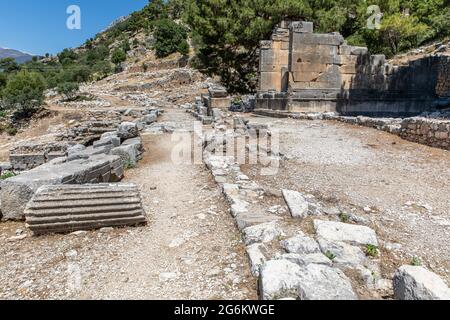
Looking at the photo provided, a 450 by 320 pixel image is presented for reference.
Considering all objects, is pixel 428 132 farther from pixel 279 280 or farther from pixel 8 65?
pixel 8 65

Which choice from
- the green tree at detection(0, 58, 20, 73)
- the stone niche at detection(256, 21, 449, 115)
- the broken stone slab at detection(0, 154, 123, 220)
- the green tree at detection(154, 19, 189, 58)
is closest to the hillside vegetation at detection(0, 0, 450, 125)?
the stone niche at detection(256, 21, 449, 115)

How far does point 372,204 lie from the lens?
4.61m

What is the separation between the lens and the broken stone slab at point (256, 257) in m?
3.04

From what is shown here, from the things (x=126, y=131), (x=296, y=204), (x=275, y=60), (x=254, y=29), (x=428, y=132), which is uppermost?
(x=254, y=29)

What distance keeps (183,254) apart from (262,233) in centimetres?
90

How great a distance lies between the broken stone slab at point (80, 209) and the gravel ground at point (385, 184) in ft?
6.91

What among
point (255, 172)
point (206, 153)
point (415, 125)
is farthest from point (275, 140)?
point (415, 125)

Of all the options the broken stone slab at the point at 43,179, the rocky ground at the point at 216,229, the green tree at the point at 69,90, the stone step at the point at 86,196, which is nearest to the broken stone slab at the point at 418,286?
the rocky ground at the point at 216,229

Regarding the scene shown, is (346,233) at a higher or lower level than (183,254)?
higher

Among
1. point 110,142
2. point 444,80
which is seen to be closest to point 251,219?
point 110,142

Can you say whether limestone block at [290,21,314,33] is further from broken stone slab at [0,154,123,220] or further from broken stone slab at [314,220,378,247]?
Answer: broken stone slab at [314,220,378,247]

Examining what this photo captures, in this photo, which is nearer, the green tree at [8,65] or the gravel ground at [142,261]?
the gravel ground at [142,261]

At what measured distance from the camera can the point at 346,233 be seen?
11.6ft

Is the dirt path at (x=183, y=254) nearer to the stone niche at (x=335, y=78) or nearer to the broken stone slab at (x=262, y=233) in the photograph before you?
the broken stone slab at (x=262, y=233)
